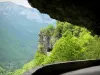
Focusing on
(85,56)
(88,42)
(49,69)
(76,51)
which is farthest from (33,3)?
(88,42)

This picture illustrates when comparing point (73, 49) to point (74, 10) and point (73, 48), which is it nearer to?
point (73, 48)

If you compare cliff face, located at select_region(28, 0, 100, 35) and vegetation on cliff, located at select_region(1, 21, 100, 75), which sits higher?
→ cliff face, located at select_region(28, 0, 100, 35)

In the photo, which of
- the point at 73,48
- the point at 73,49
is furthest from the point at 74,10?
the point at 73,48

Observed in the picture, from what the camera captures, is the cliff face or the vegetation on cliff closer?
the cliff face

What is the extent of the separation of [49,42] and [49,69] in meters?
73.0

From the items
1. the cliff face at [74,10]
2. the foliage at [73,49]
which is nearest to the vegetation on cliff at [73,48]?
the foliage at [73,49]

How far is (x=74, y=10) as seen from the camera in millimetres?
14570

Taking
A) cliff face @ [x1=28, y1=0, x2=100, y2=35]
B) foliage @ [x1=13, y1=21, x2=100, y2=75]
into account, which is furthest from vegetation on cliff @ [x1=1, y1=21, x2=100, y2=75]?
cliff face @ [x1=28, y1=0, x2=100, y2=35]

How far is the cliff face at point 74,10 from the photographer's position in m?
13.7

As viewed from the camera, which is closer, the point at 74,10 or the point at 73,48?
the point at 74,10

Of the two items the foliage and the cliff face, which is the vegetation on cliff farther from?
the cliff face

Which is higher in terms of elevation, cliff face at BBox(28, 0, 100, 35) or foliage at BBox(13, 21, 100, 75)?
cliff face at BBox(28, 0, 100, 35)

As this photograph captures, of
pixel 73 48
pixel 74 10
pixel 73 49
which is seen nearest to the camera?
pixel 74 10

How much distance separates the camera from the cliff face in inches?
538
